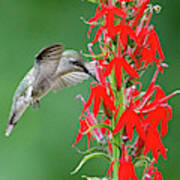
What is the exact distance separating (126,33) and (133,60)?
83mm

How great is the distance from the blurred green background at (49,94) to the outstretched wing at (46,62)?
1094 millimetres

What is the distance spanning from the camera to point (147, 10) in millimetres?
1419

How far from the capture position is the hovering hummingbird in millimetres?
1454

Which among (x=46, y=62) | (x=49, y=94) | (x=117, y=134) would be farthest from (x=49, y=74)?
(x=49, y=94)

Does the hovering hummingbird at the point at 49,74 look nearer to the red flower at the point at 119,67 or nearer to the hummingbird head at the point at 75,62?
the hummingbird head at the point at 75,62

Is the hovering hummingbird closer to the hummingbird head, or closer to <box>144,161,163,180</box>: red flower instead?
the hummingbird head

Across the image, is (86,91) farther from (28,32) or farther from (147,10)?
(147,10)

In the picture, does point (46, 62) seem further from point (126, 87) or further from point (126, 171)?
point (126, 171)

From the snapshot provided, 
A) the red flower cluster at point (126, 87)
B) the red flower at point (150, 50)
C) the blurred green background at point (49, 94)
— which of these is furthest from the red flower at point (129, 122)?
the blurred green background at point (49, 94)

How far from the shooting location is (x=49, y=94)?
271cm

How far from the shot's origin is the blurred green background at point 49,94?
104 inches

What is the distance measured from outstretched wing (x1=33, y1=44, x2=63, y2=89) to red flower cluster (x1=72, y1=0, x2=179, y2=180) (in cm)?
12

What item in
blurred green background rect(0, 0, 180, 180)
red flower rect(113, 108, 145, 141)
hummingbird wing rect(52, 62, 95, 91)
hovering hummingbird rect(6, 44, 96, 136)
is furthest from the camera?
blurred green background rect(0, 0, 180, 180)

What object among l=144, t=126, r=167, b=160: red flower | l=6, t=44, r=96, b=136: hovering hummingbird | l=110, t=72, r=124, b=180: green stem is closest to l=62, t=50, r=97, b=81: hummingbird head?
l=6, t=44, r=96, b=136: hovering hummingbird
